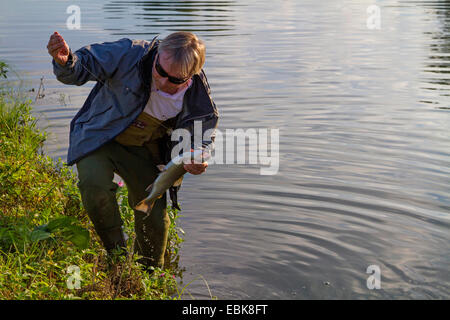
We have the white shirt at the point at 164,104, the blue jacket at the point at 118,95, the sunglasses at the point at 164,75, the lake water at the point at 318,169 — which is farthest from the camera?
the lake water at the point at 318,169

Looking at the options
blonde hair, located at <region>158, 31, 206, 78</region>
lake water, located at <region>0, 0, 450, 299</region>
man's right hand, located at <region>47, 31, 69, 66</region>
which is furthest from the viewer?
lake water, located at <region>0, 0, 450, 299</region>

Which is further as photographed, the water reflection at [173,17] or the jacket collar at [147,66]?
the water reflection at [173,17]

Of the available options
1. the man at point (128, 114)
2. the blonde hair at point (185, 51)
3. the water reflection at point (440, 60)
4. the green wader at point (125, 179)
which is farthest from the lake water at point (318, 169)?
the blonde hair at point (185, 51)

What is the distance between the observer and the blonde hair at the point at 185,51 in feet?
13.4

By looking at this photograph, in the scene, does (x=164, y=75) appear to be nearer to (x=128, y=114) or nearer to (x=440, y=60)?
(x=128, y=114)

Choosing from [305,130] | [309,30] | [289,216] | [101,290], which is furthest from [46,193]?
[309,30]

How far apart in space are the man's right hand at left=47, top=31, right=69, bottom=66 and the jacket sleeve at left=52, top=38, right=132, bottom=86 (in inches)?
2.6

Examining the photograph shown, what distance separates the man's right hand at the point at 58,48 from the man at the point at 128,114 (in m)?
0.13

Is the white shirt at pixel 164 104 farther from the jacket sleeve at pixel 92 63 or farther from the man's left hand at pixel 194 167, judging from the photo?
the man's left hand at pixel 194 167

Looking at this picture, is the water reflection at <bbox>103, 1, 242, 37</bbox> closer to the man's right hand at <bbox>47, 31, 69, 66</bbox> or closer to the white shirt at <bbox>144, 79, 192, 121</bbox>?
the white shirt at <bbox>144, 79, 192, 121</bbox>

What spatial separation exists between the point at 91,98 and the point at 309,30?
761 inches

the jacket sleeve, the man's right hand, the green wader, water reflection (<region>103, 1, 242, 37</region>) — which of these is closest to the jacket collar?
the jacket sleeve

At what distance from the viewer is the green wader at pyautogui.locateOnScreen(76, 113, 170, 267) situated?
4457 mm
